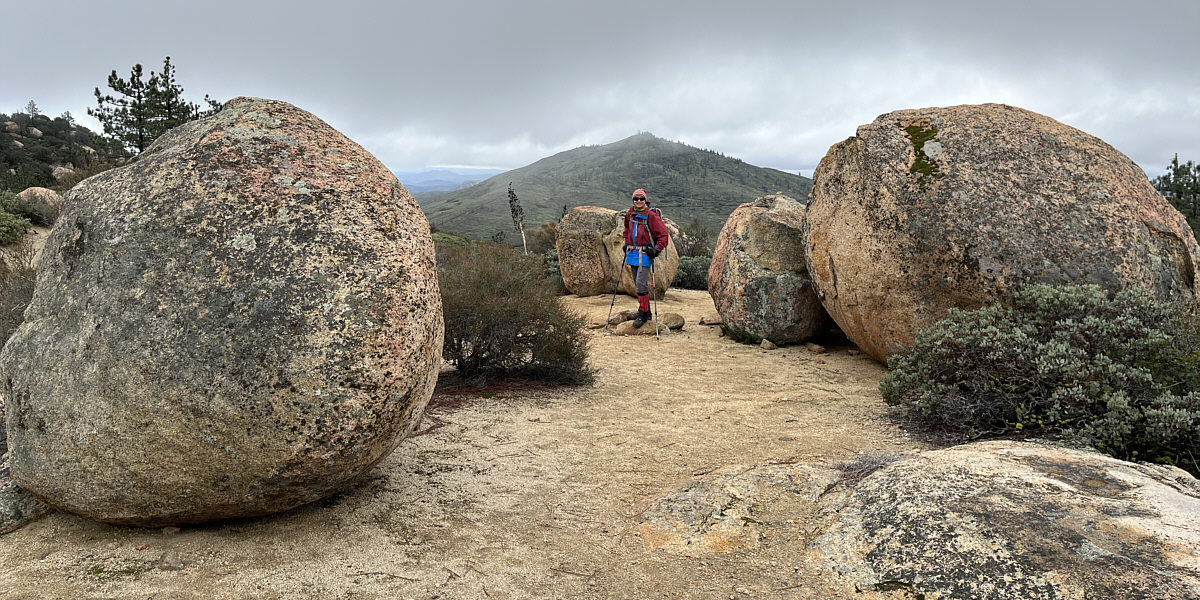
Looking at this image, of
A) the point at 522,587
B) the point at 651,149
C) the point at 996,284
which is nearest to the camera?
the point at 522,587

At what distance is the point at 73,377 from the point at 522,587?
228 centimetres

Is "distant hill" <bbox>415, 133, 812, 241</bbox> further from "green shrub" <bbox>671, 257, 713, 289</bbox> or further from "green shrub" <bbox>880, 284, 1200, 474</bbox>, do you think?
"green shrub" <bbox>880, 284, 1200, 474</bbox>

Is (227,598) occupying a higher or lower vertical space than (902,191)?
lower

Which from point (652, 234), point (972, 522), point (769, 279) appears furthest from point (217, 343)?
point (652, 234)

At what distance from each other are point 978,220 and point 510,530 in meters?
5.03

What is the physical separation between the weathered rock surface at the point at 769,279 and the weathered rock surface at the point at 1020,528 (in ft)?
17.7

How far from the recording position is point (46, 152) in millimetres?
30828

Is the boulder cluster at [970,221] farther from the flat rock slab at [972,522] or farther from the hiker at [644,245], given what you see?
the hiker at [644,245]

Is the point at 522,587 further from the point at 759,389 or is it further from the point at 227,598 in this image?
the point at 759,389

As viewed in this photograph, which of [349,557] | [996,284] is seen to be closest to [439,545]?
[349,557]

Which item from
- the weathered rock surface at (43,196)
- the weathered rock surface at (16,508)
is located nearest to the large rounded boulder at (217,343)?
the weathered rock surface at (16,508)

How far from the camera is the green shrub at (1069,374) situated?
3990 mm

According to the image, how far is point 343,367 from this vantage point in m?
3.01

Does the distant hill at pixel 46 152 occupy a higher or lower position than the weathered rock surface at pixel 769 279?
higher
